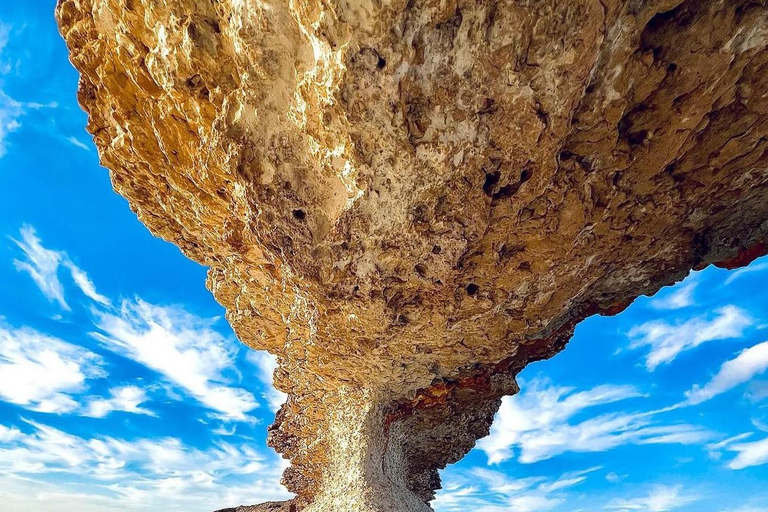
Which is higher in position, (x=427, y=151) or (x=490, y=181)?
(x=490, y=181)

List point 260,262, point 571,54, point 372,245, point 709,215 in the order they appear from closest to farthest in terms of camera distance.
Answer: point 571,54 → point 372,245 → point 709,215 → point 260,262

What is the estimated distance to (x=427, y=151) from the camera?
13.6ft

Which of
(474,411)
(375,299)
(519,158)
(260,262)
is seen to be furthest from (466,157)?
(474,411)

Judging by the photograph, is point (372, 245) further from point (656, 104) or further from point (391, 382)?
point (391, 382)

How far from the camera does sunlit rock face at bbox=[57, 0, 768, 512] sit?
3.51 m

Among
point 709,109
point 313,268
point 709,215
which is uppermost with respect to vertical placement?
point 709,215

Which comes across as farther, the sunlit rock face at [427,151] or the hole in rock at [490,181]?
the hole in rock at [490,181]

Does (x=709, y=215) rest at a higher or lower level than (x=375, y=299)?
higher

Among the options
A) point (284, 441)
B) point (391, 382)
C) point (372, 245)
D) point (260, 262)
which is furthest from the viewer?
point (284, 441)

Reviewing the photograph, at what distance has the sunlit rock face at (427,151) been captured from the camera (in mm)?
3510

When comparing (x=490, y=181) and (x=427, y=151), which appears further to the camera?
(x=490, y=181)

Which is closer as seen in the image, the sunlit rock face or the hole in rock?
the sunlit rock face

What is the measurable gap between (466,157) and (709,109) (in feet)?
8.21

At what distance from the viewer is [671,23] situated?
144 inches
